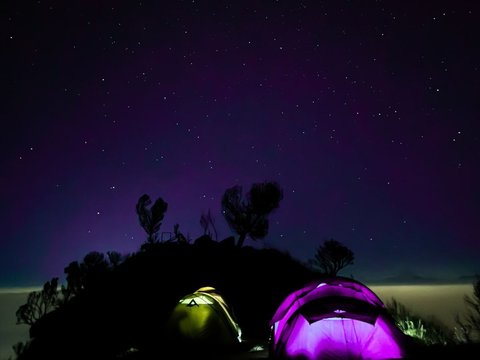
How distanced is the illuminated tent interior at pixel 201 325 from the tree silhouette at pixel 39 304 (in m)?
35.7

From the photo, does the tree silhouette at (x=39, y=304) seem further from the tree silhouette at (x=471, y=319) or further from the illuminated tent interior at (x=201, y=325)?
the tree silhouette at (x=471, y=319)

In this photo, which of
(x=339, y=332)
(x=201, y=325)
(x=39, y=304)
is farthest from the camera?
(x=39, y=304)

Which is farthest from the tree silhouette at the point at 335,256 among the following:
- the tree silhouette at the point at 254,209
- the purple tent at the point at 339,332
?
the purple tent at the point at 339,332

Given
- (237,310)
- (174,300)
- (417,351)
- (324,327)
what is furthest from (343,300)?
(174,300)

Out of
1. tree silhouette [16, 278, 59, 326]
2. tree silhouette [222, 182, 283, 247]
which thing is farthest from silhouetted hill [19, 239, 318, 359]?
tree silhouette [16, 278, 59, 326]

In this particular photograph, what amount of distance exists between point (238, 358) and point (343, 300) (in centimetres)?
333

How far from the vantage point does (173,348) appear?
1102cm

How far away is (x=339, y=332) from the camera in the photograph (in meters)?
7.94

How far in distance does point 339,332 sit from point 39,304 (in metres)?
42.8

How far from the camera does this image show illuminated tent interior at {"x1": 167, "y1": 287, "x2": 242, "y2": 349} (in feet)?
37.2

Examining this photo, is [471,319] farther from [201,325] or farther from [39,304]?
[39,304]

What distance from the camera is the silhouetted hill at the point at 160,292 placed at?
2131cm

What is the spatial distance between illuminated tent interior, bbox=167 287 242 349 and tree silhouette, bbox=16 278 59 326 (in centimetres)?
3569

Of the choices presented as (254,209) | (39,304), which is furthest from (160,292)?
(39,304)
